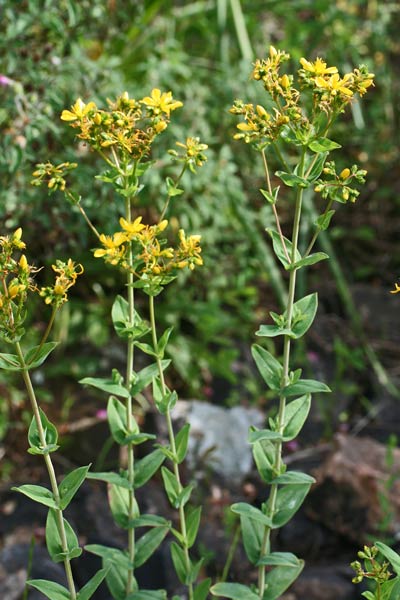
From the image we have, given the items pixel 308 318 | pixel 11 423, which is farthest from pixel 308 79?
pixel 11 423

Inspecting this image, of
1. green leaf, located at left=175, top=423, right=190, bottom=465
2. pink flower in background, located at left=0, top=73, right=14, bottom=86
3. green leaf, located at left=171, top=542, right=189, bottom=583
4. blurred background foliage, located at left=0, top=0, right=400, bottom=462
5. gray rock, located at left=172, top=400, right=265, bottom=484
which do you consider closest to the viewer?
green leaf, located at left=175, top=423, right=190, bottom=465

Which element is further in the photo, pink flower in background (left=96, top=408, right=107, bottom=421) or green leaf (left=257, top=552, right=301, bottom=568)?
pink flower in background (left=96, top=408, right=107, bottom=421)

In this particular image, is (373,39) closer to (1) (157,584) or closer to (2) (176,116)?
(2) (176,116)

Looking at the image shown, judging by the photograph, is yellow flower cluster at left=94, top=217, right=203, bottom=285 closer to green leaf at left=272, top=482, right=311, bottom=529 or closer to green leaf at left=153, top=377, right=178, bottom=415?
green leaf at left=153, top=377, right=178, bottom=415

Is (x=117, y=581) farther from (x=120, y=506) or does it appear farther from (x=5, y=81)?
(x=5, y=81)

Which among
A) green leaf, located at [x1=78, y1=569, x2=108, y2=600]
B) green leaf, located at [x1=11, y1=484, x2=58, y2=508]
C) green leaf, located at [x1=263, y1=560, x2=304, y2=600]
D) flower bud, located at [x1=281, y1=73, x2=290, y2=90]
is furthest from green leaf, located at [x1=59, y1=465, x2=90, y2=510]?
flower bud, located at [x1=281, y1=73, x2=290, y2=90]

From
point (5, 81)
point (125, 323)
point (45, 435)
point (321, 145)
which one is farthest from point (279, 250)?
point (5, 81)
